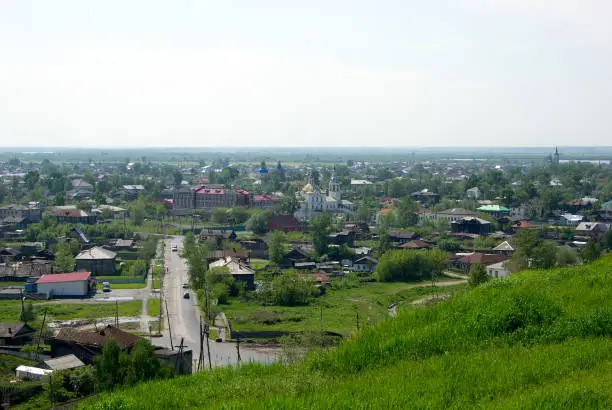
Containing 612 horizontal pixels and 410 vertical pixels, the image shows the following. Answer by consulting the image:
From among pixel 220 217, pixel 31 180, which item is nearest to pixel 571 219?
pixel 220 217

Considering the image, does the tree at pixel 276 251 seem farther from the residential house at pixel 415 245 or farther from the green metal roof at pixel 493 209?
the green metal roof at pixel 493 209

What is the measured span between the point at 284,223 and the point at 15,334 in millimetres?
27057

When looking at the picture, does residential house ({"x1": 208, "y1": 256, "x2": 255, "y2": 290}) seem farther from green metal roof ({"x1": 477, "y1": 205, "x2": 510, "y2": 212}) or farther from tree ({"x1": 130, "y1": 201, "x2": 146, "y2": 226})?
green metal roof ({"x1": 477, "y1": 205, "x2": 510, "y2": 212})

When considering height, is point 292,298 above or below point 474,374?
below

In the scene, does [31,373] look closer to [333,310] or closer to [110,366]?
[110,366]

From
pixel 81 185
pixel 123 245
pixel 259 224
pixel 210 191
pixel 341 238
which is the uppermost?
pixel 210 191

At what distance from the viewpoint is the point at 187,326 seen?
843 inches

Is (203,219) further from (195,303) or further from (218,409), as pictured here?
(218,409)

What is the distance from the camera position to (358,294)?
27266 millimetres

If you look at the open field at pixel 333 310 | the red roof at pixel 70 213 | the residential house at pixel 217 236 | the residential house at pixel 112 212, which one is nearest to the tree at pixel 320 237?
the residential house at pixel 217 236

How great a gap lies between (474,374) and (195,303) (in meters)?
17.9

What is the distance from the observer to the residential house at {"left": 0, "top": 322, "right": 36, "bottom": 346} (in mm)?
18188

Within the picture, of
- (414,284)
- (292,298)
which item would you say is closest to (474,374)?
(292,298)

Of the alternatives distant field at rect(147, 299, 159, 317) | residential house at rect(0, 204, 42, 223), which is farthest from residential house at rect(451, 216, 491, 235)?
residential house at rect(0, 204, 42, 223)
